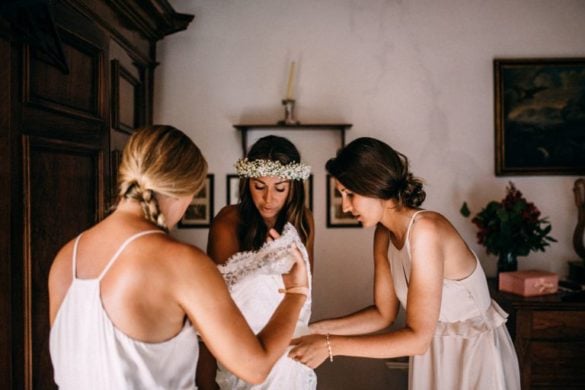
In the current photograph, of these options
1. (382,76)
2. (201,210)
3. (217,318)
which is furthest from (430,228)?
(201,210)

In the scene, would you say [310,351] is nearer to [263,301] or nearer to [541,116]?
[263,301]

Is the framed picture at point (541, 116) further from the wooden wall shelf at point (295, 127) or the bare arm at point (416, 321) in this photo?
the bare arm at point (416, 321)

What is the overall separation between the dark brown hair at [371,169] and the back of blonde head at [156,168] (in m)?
0.73

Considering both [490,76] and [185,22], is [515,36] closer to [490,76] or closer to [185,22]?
[490,76]

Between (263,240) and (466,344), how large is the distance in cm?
99

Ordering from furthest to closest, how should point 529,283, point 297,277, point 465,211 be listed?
1. point 465,211
2. point 529,283
3. point 297,277

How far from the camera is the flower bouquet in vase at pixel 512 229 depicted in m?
2.68

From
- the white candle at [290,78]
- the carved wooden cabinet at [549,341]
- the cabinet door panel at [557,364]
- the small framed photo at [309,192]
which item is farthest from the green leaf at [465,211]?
the white candle at [290,78]

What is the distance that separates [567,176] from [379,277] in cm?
186

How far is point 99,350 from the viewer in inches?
41.0

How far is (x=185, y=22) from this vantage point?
114 inches

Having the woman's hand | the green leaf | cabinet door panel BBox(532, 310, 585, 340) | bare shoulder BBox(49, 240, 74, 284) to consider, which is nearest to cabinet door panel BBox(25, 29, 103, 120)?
bare shoulder BBox(49, 240, 74, 284)

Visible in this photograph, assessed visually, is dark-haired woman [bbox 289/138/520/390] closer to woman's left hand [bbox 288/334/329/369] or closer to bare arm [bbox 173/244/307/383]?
woman's left hand [bbox 288/334/329/369]

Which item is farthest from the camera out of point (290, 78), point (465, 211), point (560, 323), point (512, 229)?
point (290, 78)
